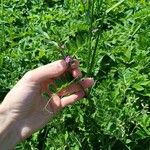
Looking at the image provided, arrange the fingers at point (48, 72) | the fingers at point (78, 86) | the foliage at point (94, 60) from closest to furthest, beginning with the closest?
the fingers at point (48, 72) < the fingers at point (78, 86) < the foliage at point (94, 60)

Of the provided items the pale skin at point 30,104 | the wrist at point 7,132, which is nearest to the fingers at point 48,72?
the pale skin at point 30,104

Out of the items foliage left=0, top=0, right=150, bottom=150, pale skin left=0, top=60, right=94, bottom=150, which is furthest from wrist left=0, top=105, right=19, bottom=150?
foliage left=0, top=0, right=150, bottom=150

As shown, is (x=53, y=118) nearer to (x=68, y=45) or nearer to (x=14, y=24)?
(x=68, y=45)

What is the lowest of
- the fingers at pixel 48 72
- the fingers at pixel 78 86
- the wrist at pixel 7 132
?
the wrist at pixel 7 132

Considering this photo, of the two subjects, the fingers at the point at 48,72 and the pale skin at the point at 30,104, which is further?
the pale skin at the point at 30,104

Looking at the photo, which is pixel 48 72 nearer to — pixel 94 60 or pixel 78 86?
pixel 78 86

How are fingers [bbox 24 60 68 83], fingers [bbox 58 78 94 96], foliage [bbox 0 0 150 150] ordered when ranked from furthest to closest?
foliage [bbox 0 0 150 150] < fingers [bbox 58 78 94 96] < fingers [bbox 24 60 68 83]

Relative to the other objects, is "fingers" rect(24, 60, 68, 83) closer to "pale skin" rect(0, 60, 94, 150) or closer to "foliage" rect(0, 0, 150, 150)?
"pale skin" rect(0, 60, 94, 150)

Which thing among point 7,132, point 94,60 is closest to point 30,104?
point 7,132

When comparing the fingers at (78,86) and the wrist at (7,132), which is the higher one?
the fingers at (78,86)

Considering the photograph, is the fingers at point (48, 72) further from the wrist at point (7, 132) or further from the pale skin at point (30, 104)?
the wrist at point (7, 132)
